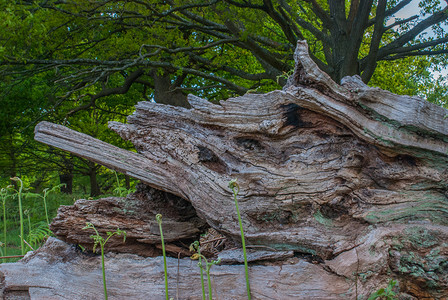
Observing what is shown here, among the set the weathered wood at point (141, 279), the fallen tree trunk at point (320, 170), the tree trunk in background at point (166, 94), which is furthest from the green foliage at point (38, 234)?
the tree trunk in background at point (166, 94)

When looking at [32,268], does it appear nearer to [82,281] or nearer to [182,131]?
[82,281]

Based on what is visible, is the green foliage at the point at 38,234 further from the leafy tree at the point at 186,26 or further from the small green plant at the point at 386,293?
the leafy tree at the point at 186,26

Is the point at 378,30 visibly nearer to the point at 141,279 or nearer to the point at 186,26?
the point at 186,26

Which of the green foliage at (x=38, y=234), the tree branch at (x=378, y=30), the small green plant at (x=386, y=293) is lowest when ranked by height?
the small green plant at (x=386, y=293)

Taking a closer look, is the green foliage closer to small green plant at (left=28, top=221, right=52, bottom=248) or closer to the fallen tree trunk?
small green plant at (left=28, top=221, right=52, bottom=248)

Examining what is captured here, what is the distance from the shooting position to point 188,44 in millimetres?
10969

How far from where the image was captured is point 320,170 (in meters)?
3.15

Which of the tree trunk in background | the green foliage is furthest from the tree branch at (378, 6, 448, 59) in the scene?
the green foliage

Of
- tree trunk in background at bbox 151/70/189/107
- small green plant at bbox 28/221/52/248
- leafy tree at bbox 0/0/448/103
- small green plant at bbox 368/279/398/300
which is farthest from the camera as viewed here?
tree trunk in background at bbox 151/70/189/107

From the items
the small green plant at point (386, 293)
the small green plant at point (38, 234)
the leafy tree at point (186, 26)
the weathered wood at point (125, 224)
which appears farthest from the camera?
the leafy tree at point (186, 26)

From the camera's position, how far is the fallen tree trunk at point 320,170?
8.54 ft

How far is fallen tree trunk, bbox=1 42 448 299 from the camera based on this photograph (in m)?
2.60

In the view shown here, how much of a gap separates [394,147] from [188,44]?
8.99m

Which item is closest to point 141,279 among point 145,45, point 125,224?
point 125,224
